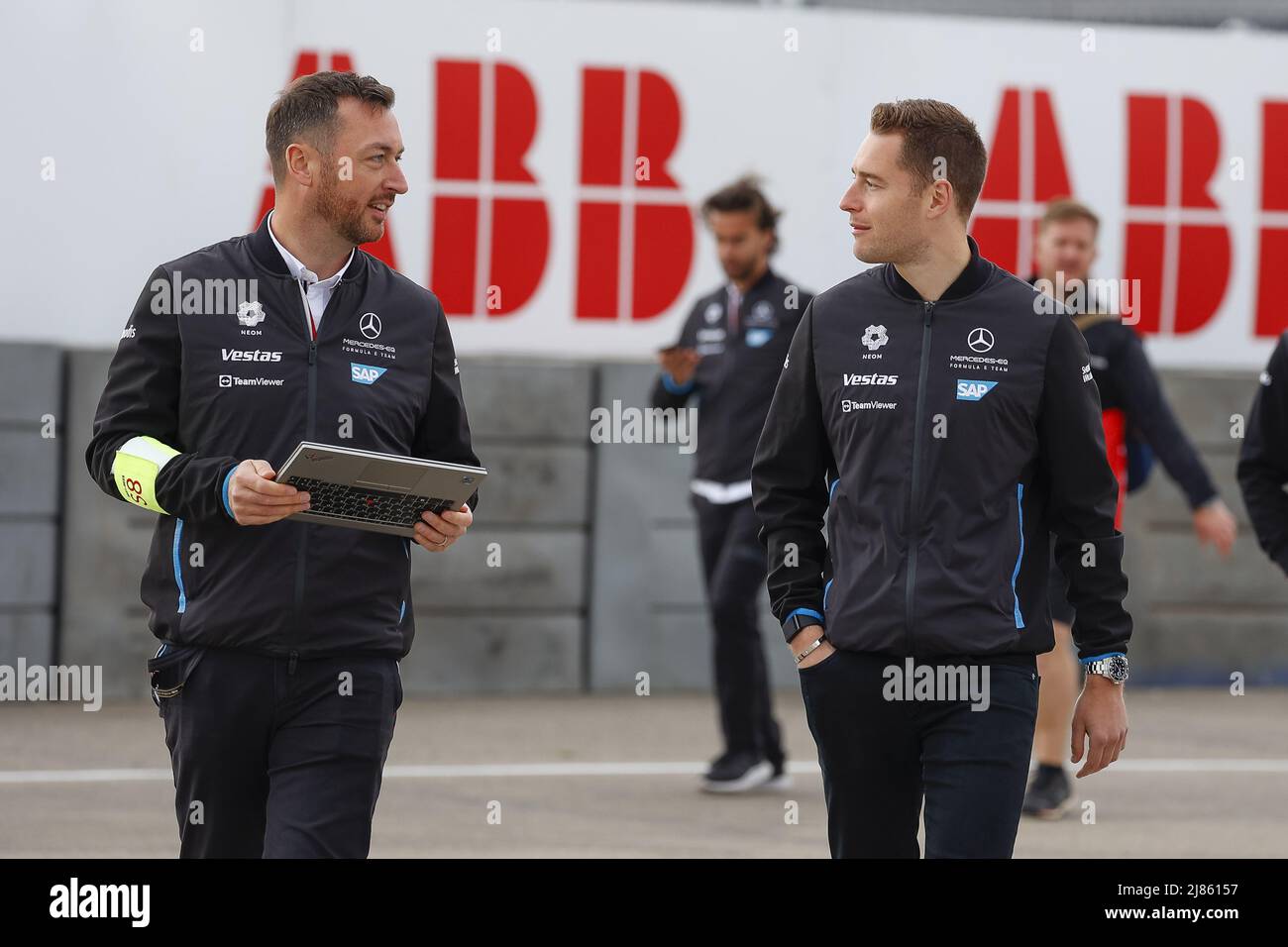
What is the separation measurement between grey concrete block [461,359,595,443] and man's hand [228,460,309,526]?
6.94m

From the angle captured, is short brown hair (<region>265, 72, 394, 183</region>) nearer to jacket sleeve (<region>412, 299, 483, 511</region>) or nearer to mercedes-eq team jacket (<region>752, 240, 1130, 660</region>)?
jacket sleeve (<region>412, 299, 483, 511</region>)

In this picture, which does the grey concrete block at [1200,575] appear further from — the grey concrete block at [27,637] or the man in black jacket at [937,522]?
the man in black jacket at [937,522]

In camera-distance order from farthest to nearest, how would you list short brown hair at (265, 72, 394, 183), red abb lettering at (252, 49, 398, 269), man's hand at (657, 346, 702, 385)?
red abb lettering at (252, 49, 398, 269)
man's hand at (657, 346, 702, 385)
short brown hair at (265, 72, 394, 183)

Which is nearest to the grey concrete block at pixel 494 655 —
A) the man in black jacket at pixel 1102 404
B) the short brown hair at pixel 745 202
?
the short brown hair at pixel 745 202

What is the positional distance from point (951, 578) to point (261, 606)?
1.39 m

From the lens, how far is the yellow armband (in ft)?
13.5

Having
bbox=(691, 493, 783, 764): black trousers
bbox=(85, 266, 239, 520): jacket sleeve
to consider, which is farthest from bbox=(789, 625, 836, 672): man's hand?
bbox=(691, 493, 783, 764): black trousers

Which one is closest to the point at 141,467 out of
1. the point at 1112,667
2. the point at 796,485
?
the point at 796,485

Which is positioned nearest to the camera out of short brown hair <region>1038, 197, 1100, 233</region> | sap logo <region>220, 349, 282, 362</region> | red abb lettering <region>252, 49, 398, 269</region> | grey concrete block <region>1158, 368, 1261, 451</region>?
sap logo <region>220, 349, 282, 362</region>

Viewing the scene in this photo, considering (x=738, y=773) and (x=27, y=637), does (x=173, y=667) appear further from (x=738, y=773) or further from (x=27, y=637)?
(x=27, y=637)

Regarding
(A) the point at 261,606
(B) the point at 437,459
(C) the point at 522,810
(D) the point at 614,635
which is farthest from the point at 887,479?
(D) the point at 614,635

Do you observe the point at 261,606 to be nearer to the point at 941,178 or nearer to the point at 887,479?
the point at 887,479

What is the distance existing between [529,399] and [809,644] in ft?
22.7

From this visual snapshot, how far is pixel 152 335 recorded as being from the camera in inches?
166
